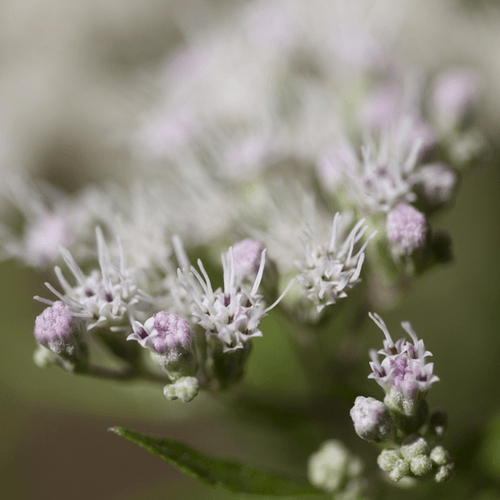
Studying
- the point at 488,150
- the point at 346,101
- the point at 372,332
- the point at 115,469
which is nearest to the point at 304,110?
the point at 346,101

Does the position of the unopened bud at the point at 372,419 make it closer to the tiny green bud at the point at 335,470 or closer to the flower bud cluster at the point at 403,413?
the flower bud cluster at the point at 403,413

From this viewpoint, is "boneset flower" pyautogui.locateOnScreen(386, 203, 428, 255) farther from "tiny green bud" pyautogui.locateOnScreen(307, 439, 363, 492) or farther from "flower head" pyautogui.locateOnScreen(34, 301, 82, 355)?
"flower head" pyautogui.locateOnScreen(34, 301, 82, 355)

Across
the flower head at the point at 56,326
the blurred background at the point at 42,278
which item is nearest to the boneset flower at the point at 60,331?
the flower head at the point at 56,326

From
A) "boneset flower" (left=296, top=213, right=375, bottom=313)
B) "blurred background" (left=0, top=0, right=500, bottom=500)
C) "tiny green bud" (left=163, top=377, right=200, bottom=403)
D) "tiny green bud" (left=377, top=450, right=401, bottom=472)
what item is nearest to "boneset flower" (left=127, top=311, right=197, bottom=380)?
"tiny green bud" (left=163, top=377, right=200, bottom=403)

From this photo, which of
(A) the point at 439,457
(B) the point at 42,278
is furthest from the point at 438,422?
(B) the point at 42,278

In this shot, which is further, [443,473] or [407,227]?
[407,227]

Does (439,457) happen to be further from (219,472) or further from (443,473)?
(219,472)

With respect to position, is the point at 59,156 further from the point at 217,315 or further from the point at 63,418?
the point at 217,315
